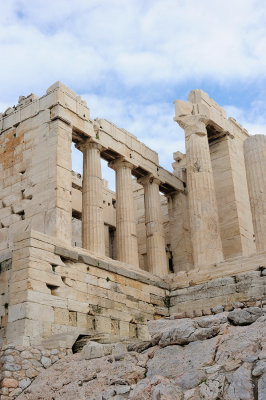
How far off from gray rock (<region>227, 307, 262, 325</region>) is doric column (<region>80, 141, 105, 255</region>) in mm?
10345

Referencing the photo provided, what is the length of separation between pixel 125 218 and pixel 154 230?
79.4 inches

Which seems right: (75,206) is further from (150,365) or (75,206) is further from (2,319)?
(150,365)

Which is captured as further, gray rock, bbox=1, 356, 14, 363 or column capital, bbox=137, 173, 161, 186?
column capital, bbox=137, 173, 161, 186

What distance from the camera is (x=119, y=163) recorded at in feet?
77.3

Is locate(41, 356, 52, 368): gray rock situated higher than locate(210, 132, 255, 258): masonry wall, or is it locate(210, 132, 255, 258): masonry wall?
locate(210, 132, 255, 258): masonry wall

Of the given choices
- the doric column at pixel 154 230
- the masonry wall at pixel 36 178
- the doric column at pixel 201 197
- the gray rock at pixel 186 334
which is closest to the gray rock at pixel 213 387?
the gray rock at pixel 186 334

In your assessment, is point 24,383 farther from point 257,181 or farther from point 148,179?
point 148,179

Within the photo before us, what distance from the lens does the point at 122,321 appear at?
53.9ft

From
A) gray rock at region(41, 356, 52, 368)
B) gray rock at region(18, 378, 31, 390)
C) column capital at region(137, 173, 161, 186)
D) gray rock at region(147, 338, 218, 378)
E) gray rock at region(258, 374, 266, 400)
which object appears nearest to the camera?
gray rock at region(258, 374, 266, 400)

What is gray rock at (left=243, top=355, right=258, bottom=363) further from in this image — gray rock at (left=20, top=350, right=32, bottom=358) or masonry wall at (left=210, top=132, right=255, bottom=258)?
masonry wall at (left=210, top=132, right=255, bottom=258)

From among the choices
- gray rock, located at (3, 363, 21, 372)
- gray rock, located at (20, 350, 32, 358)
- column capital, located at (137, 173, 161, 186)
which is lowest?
gray rock, located at (3, 363, 21, 372)

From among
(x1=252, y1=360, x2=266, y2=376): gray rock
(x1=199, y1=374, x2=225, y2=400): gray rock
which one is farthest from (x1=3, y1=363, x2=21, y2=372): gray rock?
(x1=252, y1=360, x2=266, y2=376): gray rock

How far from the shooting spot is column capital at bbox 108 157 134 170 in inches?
925

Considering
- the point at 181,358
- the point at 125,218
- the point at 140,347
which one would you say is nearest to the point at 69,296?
the point at 140,347
